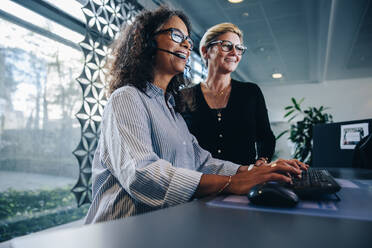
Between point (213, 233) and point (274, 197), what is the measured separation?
0.84 ft

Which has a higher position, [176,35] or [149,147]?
[176,35]

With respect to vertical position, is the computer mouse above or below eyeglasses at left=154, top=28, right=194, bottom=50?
below

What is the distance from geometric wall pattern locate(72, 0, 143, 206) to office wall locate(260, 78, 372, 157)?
6.77 m

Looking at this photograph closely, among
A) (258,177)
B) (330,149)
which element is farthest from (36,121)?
(330,149)

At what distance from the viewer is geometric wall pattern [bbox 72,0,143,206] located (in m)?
2.58

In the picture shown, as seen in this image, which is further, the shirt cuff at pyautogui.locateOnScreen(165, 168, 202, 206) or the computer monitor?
the computer monitor

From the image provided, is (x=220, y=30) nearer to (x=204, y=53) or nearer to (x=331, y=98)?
(x=204, y=53)

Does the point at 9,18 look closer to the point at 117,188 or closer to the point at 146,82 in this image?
the point at 146,82

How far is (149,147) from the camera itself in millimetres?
813

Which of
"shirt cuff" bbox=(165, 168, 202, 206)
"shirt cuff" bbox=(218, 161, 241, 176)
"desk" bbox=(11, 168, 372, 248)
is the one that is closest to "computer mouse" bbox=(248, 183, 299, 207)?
"desk" bbox=(11, 168, 372, 248)

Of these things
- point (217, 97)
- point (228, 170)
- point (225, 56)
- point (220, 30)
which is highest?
point (220, 30)

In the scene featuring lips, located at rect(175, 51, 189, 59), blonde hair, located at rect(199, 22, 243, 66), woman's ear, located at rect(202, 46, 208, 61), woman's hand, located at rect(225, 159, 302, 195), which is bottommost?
woman's hand, located at rect(225, 159, 302, 195)

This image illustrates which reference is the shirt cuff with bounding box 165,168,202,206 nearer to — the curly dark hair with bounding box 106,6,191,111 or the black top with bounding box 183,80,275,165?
the curly dark hair with bounding box 106,6,191,111

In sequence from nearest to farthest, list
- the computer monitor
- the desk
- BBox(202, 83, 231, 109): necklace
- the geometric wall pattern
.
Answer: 1. the desk
2. BBox(202, 83, 231, 109): necklace
3. the computer monitor
4. the geometric wall pattern
